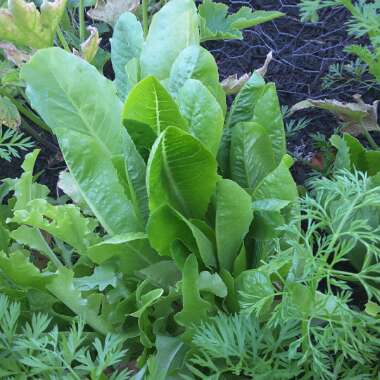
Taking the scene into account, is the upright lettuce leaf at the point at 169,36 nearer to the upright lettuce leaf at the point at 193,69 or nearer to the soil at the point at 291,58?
the upright lettuce leaf at the point at 193,69

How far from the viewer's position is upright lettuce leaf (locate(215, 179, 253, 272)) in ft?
3.18

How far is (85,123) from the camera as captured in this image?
109 cm

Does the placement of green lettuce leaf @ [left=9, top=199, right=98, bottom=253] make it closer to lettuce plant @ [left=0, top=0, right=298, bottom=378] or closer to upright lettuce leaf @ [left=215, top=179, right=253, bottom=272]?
lettuce plant @ [left=0, top=0, right=298, bottom=378]

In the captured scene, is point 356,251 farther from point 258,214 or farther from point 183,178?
point 183,178

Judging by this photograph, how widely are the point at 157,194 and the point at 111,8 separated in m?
0.57

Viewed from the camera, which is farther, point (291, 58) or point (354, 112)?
point (291, 58)

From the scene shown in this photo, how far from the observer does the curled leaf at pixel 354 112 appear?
1.29 metres

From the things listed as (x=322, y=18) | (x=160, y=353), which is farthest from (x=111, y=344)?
(x=322, y=18)

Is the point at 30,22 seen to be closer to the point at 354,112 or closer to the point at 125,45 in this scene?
the point at 125,45

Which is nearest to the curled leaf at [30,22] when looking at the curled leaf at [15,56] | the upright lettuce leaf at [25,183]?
the curled leaf at [15,56]

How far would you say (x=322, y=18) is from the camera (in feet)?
6.09

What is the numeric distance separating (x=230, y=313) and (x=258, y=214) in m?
0.16

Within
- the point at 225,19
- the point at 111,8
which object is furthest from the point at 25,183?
the point at 225,19

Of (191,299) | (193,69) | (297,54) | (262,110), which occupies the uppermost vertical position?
(193,69)
